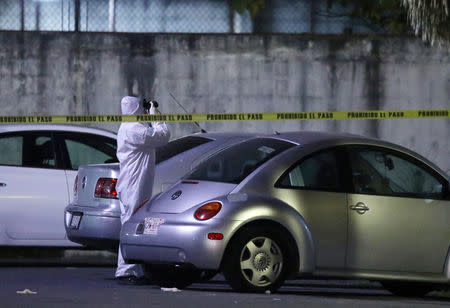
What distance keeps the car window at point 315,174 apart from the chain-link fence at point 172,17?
7575mm

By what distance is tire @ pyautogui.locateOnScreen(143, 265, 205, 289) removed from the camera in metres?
12.9

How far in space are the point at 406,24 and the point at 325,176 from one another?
7.95 m

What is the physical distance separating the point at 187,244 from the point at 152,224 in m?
0.53

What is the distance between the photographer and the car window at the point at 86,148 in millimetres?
15555

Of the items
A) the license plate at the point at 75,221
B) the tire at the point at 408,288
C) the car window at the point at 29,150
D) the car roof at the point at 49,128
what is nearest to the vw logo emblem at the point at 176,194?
the license plate at the point at 75,221

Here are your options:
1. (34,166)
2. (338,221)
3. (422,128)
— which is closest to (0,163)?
(34,166)

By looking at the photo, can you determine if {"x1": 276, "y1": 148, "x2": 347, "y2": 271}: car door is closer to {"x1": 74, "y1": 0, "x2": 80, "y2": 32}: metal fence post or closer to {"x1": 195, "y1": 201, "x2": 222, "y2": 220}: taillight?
{"x1": 195, "y1": 201, "x2": 222, "y2": 220}: taillight

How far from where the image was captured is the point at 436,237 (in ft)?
40.5

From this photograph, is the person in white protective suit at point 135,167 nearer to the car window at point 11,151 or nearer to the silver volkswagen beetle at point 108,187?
the silver volkswagen beetle at point 108,187

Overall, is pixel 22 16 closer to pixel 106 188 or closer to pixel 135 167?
pixel 106 188

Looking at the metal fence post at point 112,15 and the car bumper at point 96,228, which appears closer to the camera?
the car bumper at point 96,228

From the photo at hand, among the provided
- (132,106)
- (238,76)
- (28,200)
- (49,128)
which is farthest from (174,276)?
(238,76)

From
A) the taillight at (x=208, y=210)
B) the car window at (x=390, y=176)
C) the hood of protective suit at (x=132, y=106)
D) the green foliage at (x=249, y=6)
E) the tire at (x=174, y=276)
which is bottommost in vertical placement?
the tire at (x=174, y=276)

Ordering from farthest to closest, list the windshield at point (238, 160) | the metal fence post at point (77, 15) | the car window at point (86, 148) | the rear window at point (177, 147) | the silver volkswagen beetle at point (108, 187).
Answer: the metal fence post at point (77, 15), the car window at point (86, 148), the rear window at point (177, 147), the silver volkswagen beetle at point (108, 187), the windshield at point (238, 160)
